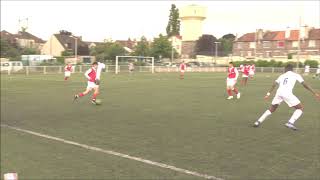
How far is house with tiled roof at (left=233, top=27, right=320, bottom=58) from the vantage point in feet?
382

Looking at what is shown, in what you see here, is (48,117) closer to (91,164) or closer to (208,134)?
(208,134)

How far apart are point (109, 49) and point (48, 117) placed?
8246 centimetres

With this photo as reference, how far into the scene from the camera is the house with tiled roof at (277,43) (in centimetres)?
11638

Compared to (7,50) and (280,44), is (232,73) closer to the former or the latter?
(7,50)

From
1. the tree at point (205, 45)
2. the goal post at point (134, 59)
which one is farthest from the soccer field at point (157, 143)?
the tree at point (205, 45)

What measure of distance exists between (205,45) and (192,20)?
8.75 m

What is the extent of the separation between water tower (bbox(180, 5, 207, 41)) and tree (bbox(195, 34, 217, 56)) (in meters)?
4.33

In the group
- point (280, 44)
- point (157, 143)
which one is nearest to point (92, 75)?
point (157, 143)

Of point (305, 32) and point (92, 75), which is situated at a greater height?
point (305, 32)

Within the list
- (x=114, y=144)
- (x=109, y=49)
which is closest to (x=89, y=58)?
(x=109, y=49)

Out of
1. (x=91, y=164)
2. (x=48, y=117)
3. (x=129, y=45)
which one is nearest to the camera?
(x=91, y=164)

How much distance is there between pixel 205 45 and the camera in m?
127

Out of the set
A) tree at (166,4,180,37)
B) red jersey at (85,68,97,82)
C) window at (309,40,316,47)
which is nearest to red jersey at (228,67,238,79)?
red jersey at (85,68,97,82)

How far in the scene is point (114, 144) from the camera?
33.4ft
